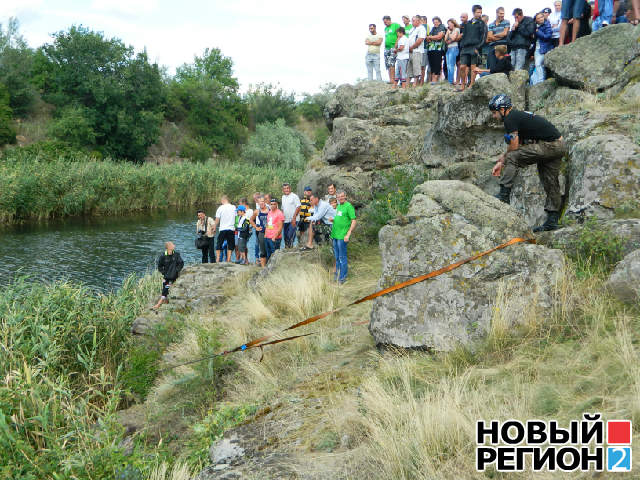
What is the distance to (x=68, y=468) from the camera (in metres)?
4.11

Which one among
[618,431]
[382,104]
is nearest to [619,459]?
[618,431]

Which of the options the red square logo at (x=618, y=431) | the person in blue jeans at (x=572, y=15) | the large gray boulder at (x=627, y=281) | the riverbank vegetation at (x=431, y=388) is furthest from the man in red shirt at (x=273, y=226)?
the red square logo at (x=618, y=431)

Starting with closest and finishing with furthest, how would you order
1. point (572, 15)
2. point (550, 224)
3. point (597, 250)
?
point (597, 250) < point (550, 224) < point (572, 15)

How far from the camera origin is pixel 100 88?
4369 centimetres

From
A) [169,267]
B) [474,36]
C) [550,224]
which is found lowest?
Result: [169,267]

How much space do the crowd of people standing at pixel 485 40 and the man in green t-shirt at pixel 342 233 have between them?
4.72 metres

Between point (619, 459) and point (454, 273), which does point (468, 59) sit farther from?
point (619, 459)

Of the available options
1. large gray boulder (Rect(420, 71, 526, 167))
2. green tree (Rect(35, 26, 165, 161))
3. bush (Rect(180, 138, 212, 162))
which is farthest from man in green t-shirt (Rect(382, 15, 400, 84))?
A: bush (Rect(180, 138, 212, 162))

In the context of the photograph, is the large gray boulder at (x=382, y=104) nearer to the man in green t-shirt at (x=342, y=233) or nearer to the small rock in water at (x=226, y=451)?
the man in green t-shirt at (x=342, y=233)

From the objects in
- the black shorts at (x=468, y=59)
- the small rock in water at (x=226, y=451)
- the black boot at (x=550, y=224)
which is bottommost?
the small rock in water at (x=226, y=451)

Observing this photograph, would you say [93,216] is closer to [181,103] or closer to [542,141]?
[542,141]

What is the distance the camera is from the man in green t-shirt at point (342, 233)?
9031 millimetres

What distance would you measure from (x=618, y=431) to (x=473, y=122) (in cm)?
822

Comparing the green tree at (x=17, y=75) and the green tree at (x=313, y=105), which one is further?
the green tree at (x=313, y=105)
